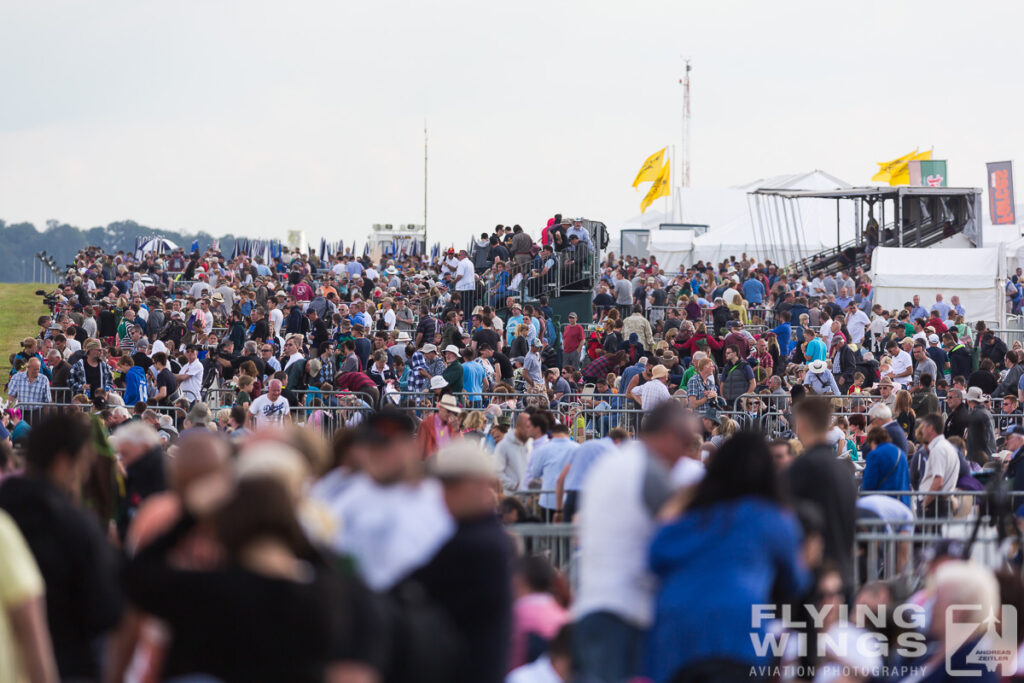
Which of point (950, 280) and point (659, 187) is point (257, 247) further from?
point (950, 280)

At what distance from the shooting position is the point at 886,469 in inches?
401

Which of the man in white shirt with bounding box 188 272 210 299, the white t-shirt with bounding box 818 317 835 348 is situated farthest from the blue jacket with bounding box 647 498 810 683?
the man in white shirt with bounding box 188 272 210 299

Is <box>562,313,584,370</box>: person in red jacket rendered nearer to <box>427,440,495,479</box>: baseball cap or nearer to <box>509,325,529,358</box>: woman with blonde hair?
<box>509,325,529,358</box>: woman with blonde hair

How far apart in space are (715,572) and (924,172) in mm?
41766

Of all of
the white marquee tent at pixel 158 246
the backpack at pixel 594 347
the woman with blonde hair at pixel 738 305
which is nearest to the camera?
the backpack at pixel 594 347

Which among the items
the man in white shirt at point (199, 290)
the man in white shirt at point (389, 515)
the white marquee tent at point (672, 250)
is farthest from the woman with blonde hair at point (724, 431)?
the white marquee tent at point (672, 250)

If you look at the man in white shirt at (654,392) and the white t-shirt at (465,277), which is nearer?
the man in white shirt at (654,392)

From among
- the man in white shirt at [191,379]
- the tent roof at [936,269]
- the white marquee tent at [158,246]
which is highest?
the white marquee tent at [158,246]

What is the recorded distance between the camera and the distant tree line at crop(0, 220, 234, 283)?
16488 cm

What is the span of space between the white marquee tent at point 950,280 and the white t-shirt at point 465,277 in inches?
360

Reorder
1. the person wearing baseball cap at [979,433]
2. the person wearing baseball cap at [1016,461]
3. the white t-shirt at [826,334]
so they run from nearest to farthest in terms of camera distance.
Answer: the person wearing baseball cap at [1016,461] < the person wearing baseball cap at [979,433] < the white t-shirt at [826,334]

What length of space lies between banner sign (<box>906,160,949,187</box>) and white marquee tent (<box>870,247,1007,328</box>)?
16.1 m

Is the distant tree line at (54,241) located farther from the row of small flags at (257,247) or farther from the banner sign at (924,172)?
the banner sign at (924,172)

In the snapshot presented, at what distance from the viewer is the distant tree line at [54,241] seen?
165 m
